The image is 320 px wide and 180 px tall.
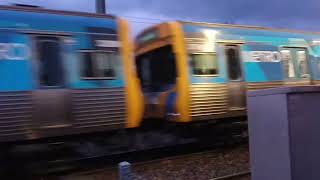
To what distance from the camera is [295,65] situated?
1323cm

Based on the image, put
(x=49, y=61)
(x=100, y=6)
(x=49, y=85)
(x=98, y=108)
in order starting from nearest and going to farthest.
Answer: (x=49, y=85), (x=49, y=61), (x=98, y=108), (x=100, y=6)

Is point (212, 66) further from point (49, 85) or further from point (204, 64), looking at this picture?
point (49, 85)

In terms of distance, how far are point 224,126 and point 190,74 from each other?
194 centimetres

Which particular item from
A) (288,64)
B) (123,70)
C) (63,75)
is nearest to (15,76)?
(63,75)

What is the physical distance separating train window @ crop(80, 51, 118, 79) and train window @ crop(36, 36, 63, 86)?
48 centimetres

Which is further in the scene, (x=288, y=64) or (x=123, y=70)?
(x=288, y=64)

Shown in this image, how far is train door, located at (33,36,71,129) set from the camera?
29.1ft

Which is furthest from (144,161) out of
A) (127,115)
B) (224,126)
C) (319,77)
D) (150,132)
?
(319,77)

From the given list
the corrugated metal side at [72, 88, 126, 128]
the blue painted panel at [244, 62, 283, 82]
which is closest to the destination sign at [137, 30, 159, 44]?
the blue painted panel at [244, 62, 283, 82]

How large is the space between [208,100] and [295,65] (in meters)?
3.10

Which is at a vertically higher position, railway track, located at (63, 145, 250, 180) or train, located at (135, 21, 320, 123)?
train, located at (135, 21, 320, 123)

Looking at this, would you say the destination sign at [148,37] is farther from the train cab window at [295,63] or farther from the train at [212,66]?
the train cab window at [295,63]

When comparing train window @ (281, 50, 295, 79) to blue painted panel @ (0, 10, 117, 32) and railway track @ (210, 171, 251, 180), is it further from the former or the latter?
blue painted panel @ (0, 10, 117, 32)

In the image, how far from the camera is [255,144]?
5.24 m
